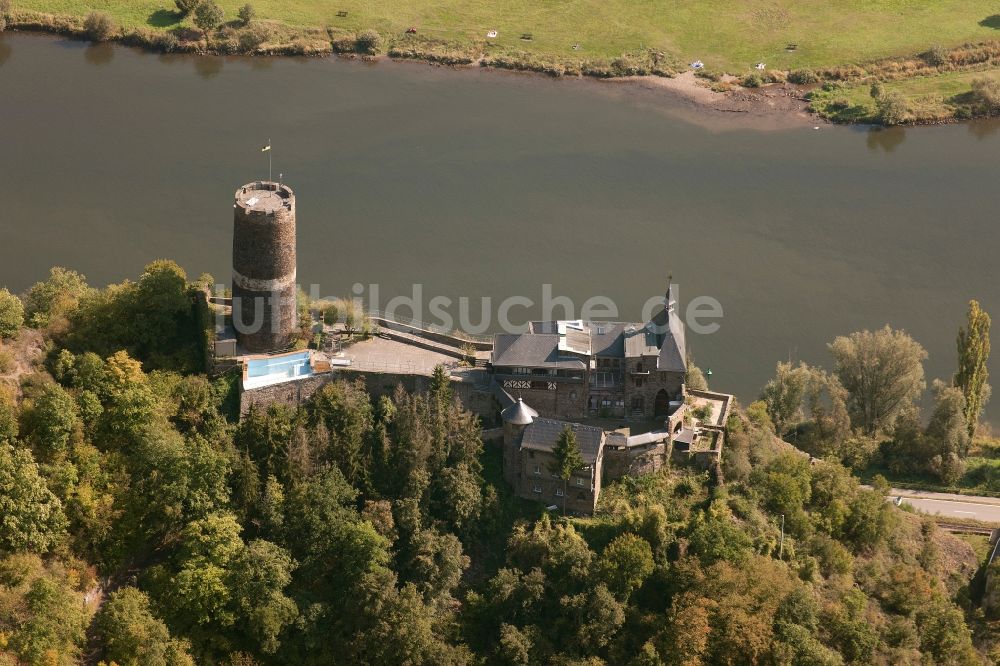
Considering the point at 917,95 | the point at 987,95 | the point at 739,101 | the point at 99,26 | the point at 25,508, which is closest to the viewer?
the point at 25,508

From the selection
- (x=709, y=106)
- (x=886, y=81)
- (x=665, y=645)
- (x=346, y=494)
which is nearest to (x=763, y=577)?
(x=665, y=645)

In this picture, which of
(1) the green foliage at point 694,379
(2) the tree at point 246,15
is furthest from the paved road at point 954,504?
(2) the tree at point 246,15

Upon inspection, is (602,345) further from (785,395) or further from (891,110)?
(891,110)

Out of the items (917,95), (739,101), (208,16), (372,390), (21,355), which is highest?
(208,16)

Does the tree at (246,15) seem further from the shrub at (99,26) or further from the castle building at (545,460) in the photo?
the castle building at (545,460)

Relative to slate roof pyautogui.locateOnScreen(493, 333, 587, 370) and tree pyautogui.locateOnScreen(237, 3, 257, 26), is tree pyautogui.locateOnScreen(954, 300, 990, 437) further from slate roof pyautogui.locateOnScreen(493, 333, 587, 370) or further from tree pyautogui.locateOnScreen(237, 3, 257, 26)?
tree pyautogui.locateOnScreen(237, 3, 257, 26)

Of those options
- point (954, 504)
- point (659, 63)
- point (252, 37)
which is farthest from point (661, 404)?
point (252, 37)
